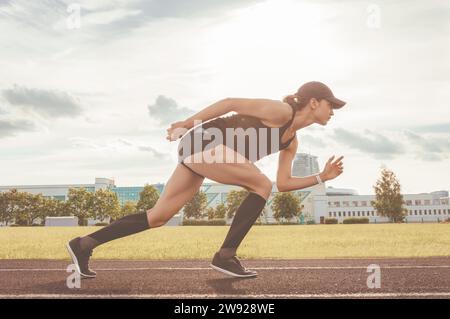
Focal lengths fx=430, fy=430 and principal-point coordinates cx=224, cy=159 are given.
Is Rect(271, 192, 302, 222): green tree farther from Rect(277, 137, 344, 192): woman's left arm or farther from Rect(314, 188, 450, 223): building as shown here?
Rect(314, 188, 450, 223): building

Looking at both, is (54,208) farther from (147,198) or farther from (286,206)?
(286,206)

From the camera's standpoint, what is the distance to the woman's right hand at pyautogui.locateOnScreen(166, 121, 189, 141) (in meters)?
4.40

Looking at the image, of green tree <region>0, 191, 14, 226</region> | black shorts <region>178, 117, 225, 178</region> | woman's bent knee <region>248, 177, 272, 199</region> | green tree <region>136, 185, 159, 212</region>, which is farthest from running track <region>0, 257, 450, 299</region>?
green tree <region>0, 191, 14, 226</region>

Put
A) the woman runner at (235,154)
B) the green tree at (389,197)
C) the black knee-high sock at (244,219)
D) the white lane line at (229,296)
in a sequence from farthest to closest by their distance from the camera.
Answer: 1. the green tree at (389,197)
2. the black knee-high sock at (244,219)
3. the woman runner at (235,154)
4. the white lane line at (229,296)

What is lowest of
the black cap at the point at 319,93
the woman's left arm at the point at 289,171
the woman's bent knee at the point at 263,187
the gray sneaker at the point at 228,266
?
the gray sneaker at the point at 228,266

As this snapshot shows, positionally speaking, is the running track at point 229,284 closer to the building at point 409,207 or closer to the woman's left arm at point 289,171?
the woman's left arm at point 289,171

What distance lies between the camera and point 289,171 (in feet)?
17.4

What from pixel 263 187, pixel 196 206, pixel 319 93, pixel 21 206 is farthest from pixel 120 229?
pixel 21 206

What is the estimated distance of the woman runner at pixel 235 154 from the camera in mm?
4672

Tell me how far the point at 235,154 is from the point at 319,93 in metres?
1.14

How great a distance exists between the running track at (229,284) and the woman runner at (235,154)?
391 mm

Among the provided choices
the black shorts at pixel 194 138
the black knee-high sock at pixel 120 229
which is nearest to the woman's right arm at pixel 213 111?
the black shorts at pixel 194 138

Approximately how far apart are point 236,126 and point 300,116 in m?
0.72
